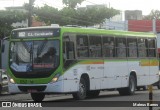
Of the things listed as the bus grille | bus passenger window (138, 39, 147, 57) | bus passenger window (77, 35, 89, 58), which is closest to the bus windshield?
the bus grille

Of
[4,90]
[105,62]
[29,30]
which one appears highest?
[29,30]

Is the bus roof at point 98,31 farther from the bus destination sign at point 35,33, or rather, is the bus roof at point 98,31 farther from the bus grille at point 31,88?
the bus grille at point 31,88

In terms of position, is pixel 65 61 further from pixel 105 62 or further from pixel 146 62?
pixel 146 62

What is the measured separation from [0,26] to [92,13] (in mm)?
14039

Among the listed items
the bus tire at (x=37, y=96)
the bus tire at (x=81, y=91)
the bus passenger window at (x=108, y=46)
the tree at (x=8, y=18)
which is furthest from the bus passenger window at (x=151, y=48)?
the tree at (x=8, y=18)

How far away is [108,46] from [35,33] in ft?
14.4

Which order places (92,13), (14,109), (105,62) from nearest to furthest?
(14,109)
(105,62)
(92,13)

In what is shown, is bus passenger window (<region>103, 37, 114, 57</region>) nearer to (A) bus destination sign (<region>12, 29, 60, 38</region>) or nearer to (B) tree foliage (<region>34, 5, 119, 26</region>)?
(A) bus destination sign (<region>12, 29, 60, 38</region>)

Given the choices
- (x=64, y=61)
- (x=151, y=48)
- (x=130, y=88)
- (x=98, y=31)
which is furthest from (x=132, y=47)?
(x=64, y=61)

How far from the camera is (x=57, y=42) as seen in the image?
20734mm

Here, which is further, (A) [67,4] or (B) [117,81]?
(A) [67,4]

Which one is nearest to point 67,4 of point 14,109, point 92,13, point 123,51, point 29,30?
point 92,13

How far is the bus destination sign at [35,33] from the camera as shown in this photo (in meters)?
20.9

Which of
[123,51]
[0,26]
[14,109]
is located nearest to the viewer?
[14,109]
